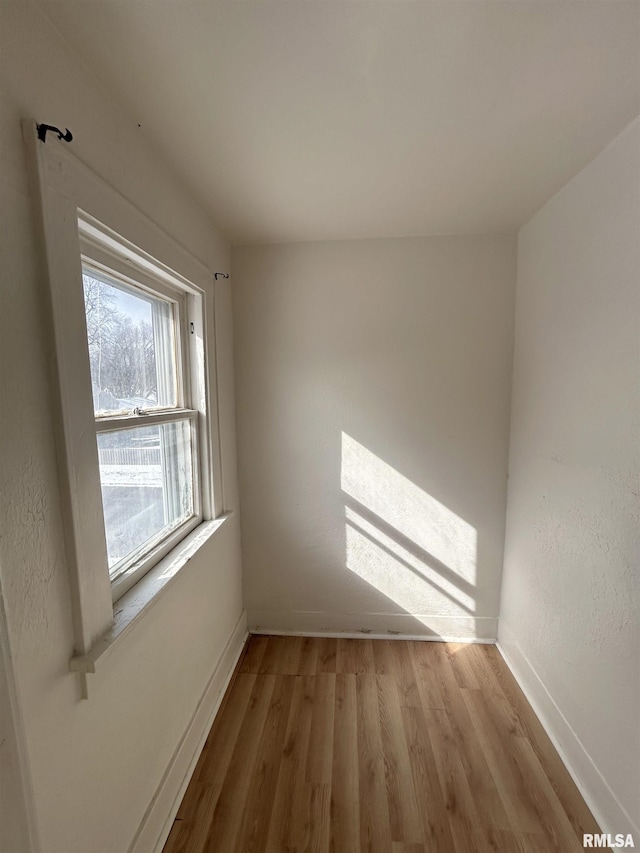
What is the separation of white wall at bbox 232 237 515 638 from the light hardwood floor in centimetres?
34

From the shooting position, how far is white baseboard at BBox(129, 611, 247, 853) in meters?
1.12

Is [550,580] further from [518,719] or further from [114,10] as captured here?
[114,10]

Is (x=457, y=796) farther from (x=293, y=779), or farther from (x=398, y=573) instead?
(x=398, y=573)

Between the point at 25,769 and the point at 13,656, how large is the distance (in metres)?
0.22

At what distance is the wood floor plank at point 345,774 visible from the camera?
3.92ft

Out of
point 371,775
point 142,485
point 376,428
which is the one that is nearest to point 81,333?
point 142,485

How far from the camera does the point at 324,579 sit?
7.06 feet

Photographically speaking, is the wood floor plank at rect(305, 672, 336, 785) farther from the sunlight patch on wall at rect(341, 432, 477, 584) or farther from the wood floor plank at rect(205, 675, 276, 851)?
the sunlight patch on wall at rect(341, 432, 477, 584)

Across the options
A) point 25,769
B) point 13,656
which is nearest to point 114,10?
point 13,656

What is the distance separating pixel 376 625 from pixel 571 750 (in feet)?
3.26

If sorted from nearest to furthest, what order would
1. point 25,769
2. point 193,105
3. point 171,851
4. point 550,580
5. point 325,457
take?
point 25,769
point 193,105
point 171,851
point 550,580
point 325,457

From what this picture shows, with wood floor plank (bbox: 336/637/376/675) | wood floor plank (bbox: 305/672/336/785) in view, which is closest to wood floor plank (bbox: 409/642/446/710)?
wood floor plank (bbox: 336/637/376/675)

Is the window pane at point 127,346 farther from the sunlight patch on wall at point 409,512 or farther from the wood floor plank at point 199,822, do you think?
the wood floor plank at point 199,822

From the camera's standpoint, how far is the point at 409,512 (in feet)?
6.74
